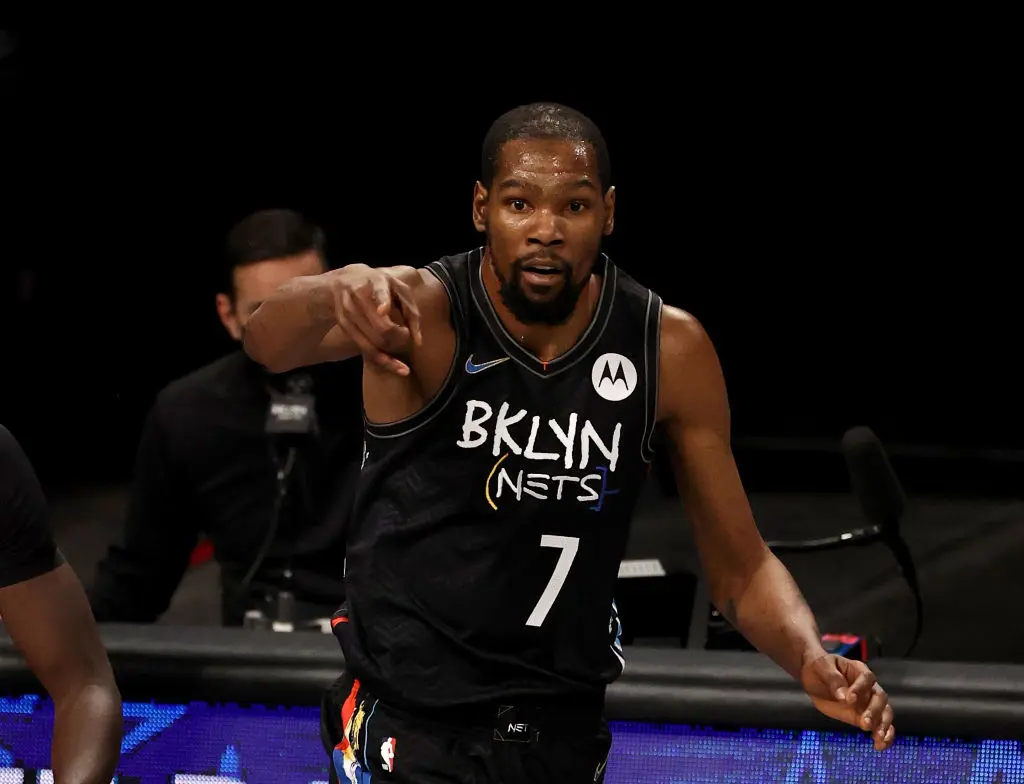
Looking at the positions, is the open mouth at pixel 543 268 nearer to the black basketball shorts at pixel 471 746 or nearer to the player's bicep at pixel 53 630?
the black basketball shorts at pixel 471 746

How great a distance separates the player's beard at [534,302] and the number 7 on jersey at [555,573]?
277 mm

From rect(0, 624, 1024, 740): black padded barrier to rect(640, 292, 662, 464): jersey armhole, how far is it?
1.56ft

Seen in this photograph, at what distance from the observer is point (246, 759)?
2209mm

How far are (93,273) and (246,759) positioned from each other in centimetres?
445

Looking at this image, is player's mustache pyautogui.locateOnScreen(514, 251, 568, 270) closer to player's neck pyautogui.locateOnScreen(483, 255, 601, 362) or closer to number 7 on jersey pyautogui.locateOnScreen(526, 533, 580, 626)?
player's neck pyautogui.locateOnScreen(483, 255, 601, 362)

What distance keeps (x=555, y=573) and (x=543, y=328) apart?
0.31 m

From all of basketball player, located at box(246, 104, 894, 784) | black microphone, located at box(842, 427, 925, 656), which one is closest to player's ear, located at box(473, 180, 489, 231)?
basketball player, located at box(246, 104, 894, 784)

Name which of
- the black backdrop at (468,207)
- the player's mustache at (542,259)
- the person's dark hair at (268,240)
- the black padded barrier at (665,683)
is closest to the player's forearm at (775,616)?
the black padded barrier at (665,683)

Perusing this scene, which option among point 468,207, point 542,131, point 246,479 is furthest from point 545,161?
point 468,207

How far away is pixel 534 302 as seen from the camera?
5.84 feet

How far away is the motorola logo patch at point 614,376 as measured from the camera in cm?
181

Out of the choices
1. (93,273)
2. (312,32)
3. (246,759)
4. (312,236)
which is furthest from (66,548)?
(246,759)

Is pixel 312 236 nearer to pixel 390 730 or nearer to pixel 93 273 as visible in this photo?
pixel 390 730

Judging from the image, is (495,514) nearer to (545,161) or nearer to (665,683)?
(545,161)
